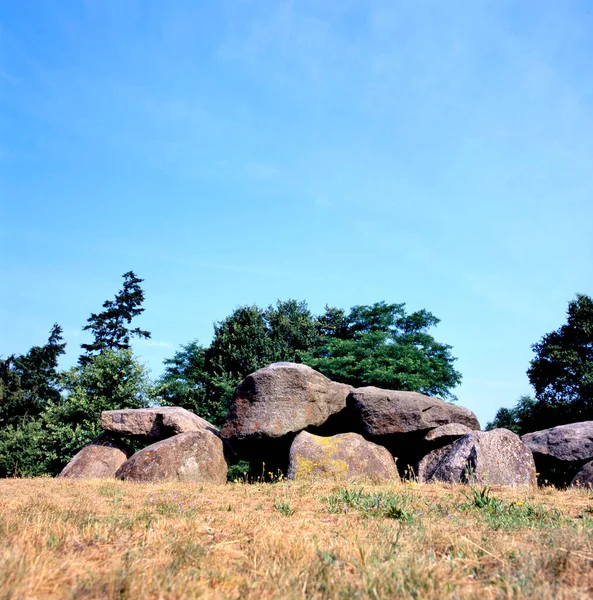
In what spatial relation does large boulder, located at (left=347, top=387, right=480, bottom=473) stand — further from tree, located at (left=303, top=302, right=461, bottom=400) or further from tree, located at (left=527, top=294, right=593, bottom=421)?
tree, located at (left=527, top=294, right=593, bottom=421)

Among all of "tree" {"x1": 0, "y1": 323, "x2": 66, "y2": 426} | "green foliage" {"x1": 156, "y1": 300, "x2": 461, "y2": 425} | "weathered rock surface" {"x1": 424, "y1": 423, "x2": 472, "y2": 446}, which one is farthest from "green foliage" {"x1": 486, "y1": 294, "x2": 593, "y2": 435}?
"tree" {"x1": 0, "y1": 323, "x2": 66, "y2": 426}

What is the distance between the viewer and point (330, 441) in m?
14.3

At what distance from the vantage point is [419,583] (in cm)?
334

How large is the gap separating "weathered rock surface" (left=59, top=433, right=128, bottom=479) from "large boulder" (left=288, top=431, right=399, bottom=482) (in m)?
6.60

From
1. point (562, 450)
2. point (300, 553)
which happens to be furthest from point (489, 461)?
point (300, 553)

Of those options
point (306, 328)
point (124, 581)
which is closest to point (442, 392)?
point (306, 328)

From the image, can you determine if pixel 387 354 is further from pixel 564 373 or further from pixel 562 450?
pixel 562 450

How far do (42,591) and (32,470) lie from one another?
23531 millimetres

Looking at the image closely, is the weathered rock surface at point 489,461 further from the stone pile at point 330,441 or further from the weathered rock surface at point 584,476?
the weathered rock surface at point 584,476

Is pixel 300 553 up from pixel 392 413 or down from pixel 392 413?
down

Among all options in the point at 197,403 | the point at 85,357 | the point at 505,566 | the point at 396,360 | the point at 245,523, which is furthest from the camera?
the point at 85,357

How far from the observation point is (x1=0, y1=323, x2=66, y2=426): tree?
34.8 metres

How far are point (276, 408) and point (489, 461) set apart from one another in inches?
235

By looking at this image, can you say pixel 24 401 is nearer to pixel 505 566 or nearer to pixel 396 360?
pixel 396 360
